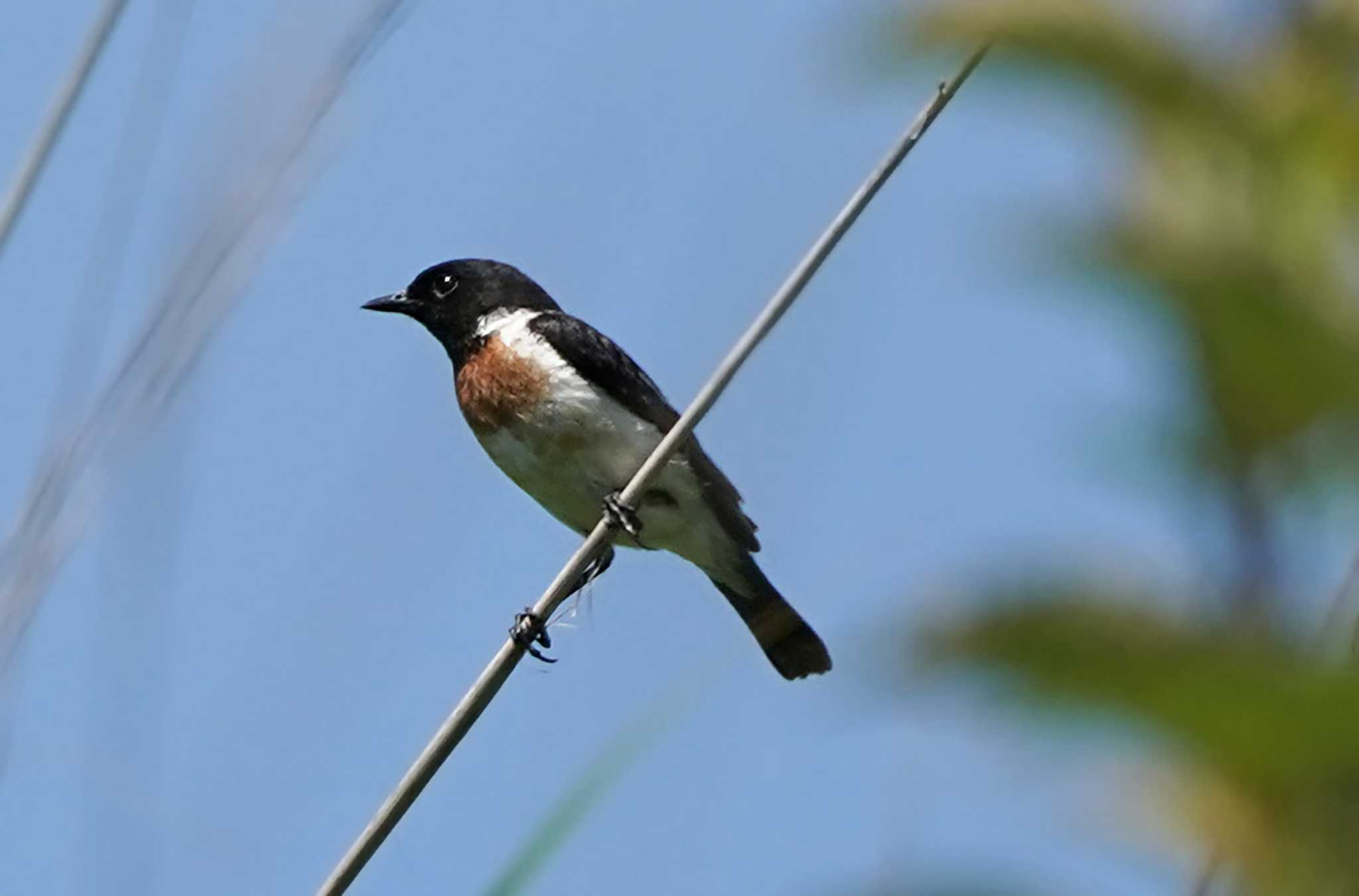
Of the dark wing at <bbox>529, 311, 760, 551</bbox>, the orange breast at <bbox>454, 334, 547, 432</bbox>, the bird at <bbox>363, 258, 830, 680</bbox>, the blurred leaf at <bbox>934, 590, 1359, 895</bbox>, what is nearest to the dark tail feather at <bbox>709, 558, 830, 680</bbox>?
the bird at <bbox>363, 258, 830, 680</bbox>

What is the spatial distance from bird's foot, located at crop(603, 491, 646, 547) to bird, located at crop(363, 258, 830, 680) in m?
0.02

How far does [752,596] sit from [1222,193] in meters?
4.15

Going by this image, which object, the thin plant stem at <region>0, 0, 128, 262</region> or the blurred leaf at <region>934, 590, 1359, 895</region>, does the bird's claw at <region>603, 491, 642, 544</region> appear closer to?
the thin plant stem at <region>0, 0, 128, 262</region>

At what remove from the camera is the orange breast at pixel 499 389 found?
4.77m

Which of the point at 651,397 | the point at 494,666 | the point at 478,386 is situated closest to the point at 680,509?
the point at 651,397

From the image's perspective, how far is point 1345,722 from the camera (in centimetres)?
71

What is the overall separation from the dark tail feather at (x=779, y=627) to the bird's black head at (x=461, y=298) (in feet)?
3.69

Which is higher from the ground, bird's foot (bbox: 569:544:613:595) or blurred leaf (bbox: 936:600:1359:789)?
blurred leaf (bbox: 936:600:1359:789)

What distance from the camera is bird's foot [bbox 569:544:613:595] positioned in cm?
313

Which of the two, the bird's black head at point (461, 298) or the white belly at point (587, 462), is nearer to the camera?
the white belly at point (587, 462)

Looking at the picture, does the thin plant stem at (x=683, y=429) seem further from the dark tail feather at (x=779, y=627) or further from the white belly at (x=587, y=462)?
the dark tail feather at (x=779, y=627)

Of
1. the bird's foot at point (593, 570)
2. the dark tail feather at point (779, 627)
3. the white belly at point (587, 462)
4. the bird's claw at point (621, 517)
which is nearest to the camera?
the bird's foot at point (593, 570)

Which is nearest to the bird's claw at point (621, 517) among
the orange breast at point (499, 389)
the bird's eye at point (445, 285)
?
the orange breast at point (499, 389)

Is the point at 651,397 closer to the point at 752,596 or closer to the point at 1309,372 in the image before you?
the point at 752,596
